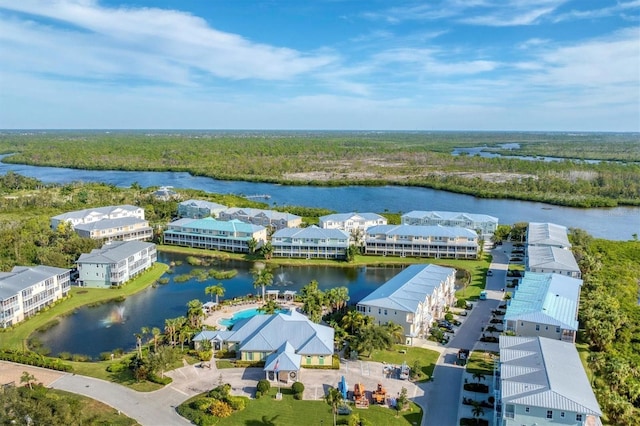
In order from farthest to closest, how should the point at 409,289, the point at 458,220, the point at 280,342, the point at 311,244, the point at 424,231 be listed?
the point at 458,220
the point at 424,231
the point at 311,244
the point at 409,289
the point at 280,342

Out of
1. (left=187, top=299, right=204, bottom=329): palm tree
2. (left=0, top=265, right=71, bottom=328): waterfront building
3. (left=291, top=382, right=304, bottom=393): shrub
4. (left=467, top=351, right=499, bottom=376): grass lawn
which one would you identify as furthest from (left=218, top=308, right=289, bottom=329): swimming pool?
(left=0, top=265, right=71, bottom=328): waterfront building

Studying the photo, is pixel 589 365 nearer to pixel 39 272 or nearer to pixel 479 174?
pixel 39 272

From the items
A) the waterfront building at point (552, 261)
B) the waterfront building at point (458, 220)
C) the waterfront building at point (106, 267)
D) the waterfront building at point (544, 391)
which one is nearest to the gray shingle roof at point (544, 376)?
the waterfront building at point (544, 391)

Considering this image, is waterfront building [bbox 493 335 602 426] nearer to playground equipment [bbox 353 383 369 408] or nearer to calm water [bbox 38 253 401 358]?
playground equipment [bbox 353 383 369 408]

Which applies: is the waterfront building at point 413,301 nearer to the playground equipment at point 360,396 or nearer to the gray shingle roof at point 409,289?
the gray shingle roof at point 409,289

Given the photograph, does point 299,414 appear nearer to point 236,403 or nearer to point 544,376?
point 236,403

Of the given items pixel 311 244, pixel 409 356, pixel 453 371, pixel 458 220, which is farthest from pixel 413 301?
pixel 458 220
